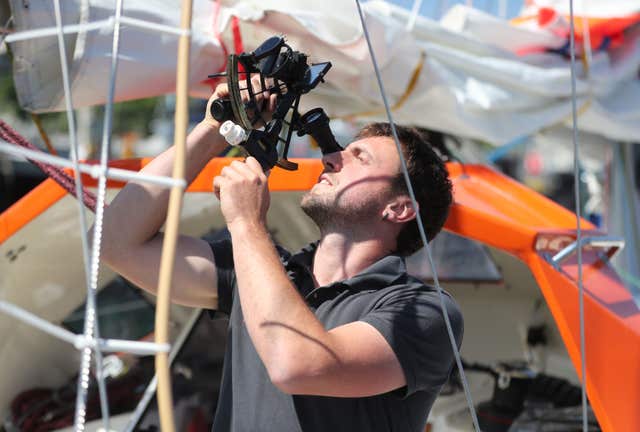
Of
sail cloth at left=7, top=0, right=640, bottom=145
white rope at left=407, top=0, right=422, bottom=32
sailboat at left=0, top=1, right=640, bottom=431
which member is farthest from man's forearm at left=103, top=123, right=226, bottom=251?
white rope at left=407, top=0, right=422, bottom=32

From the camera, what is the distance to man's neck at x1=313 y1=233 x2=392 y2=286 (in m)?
1.65

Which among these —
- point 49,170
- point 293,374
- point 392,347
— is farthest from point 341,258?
point 49,170

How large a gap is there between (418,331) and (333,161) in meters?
0.42

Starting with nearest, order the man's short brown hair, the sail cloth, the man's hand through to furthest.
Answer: the man's hand → the man's short brown hair → the sail cloth

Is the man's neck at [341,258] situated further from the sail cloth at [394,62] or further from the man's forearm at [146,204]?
the sail cloth at [394,62]

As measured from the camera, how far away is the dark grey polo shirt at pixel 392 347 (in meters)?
1.43

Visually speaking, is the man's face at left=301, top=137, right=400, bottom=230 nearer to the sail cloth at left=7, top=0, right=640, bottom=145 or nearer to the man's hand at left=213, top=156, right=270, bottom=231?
the man's hand at left=213, top=156, right=270, bottom=231

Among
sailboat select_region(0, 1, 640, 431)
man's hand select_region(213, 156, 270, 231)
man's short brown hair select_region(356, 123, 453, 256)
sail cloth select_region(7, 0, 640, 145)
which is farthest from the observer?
sailboat select_region(0, 1, 640, 431)

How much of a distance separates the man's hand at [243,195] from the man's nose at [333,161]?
11.2 inches

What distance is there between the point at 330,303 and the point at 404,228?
28cm

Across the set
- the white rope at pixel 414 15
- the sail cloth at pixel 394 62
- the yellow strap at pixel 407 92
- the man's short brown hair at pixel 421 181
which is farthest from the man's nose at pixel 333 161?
the white rope at pixel 414 15

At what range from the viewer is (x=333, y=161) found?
5.55ft

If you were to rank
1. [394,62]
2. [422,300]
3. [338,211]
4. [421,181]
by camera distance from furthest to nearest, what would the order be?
[394,62] → [421,181] → [338,211] → [422,300]

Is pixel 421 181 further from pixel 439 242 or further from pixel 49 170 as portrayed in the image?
pixel 439 242
